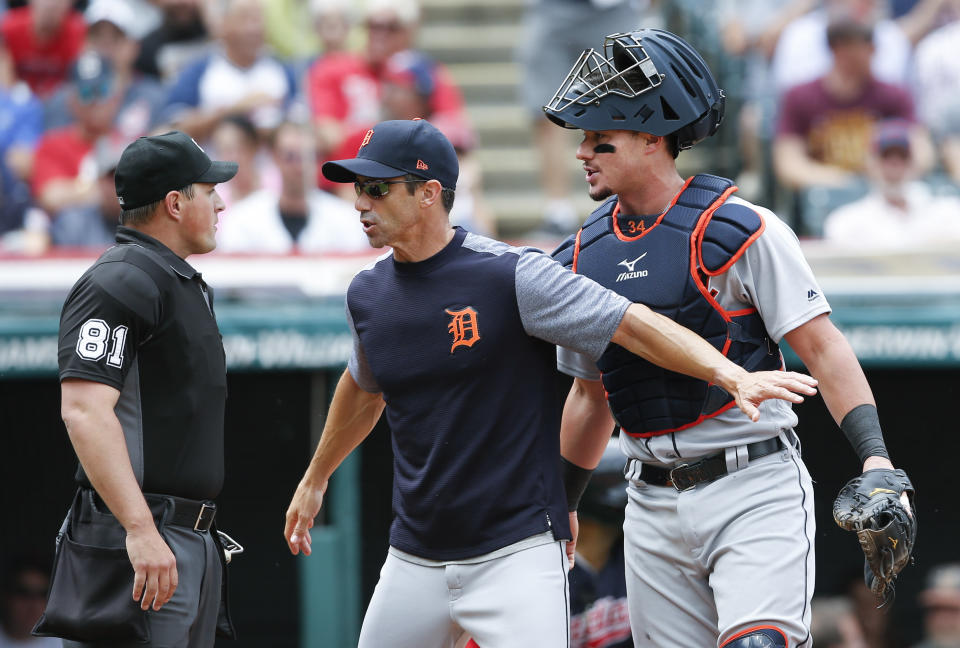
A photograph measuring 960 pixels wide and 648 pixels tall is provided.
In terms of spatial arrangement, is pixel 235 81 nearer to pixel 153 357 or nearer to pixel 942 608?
pixel 153 357

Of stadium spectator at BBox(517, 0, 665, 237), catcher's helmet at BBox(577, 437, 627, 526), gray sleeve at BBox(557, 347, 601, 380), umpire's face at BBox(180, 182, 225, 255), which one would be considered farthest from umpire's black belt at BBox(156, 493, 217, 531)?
stadium spectator at BBox(517, 0, 665, 237)

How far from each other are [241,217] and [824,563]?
3.12 metres

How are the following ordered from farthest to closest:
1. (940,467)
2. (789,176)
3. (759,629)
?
(789,176) → (940,467) → (759,629)

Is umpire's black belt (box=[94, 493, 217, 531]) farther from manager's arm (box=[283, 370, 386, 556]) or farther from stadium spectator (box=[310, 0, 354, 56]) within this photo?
stadium spectator (box=[310, 0, 354, 56])

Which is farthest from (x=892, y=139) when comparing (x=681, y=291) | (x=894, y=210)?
(x=681, y=291)

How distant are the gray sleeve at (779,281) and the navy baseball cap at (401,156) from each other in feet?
2.36

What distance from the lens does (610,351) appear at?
2.98 m

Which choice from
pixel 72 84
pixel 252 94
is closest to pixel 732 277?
pixel 252 94

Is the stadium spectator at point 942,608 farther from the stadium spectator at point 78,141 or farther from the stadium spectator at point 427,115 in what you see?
the stadium spectator at point 78,141

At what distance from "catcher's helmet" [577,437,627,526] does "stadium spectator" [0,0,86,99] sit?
4.27m

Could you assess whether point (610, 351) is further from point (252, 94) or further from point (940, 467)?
point (252, 94)

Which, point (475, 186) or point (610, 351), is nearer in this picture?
point (610, 351)

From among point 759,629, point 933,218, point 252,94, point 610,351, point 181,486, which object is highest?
point 252,94

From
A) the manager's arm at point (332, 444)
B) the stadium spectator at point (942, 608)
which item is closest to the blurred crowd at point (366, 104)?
the stadium spectator at point (942, 608)
